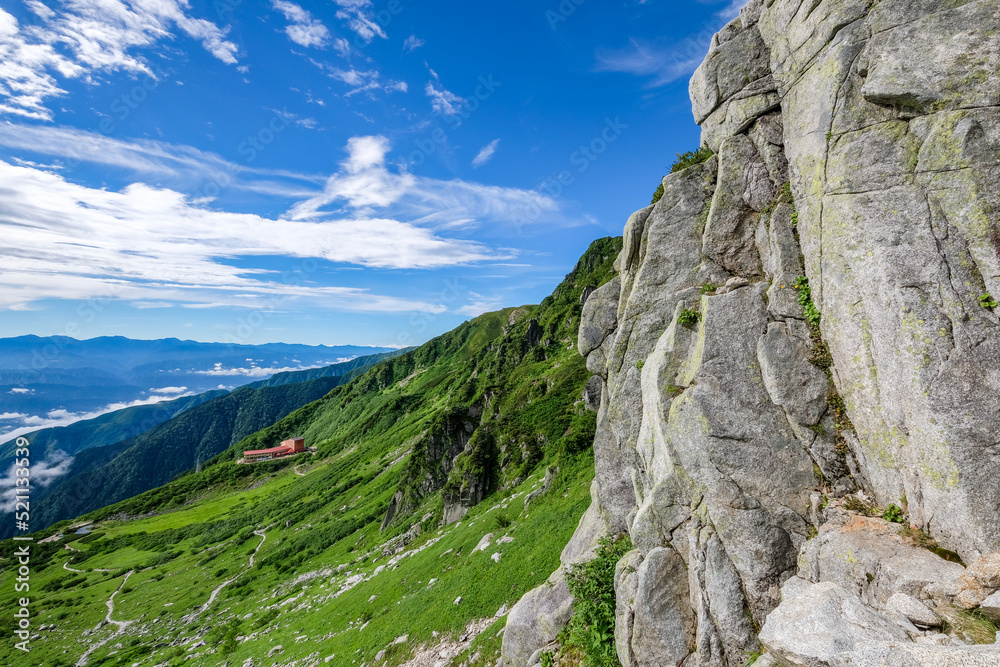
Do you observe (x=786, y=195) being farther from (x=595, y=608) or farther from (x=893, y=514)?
(x=595, y=608)

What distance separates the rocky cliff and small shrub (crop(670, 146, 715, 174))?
1.82m

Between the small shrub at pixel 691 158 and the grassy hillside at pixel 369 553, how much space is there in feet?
86.2

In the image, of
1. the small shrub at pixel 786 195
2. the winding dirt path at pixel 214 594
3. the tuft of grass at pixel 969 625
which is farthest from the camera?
the winding dirt path at pixel 214 594

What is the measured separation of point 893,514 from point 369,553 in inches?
2828

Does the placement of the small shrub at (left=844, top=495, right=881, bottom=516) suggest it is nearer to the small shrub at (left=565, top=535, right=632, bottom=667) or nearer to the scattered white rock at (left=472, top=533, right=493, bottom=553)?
the small shrub at (left=565, top=535, right=632, bottom=667)

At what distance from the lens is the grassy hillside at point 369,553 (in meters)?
34.2

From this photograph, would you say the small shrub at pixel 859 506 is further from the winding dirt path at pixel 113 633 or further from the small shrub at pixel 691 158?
the winding dirt path at pixel 113 633

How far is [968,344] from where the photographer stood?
11641 millimetres

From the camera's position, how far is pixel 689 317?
1906cm

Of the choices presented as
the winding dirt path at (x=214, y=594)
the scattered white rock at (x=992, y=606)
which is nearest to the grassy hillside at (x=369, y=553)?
the winding dirt path at (x=214, y=594)

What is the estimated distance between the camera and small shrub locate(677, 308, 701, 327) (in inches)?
750

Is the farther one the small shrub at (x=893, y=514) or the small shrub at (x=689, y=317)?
the small shrub at (x=689, y=317)

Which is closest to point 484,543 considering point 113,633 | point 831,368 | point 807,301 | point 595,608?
point 595,608

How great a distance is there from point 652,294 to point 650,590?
1376 cm
